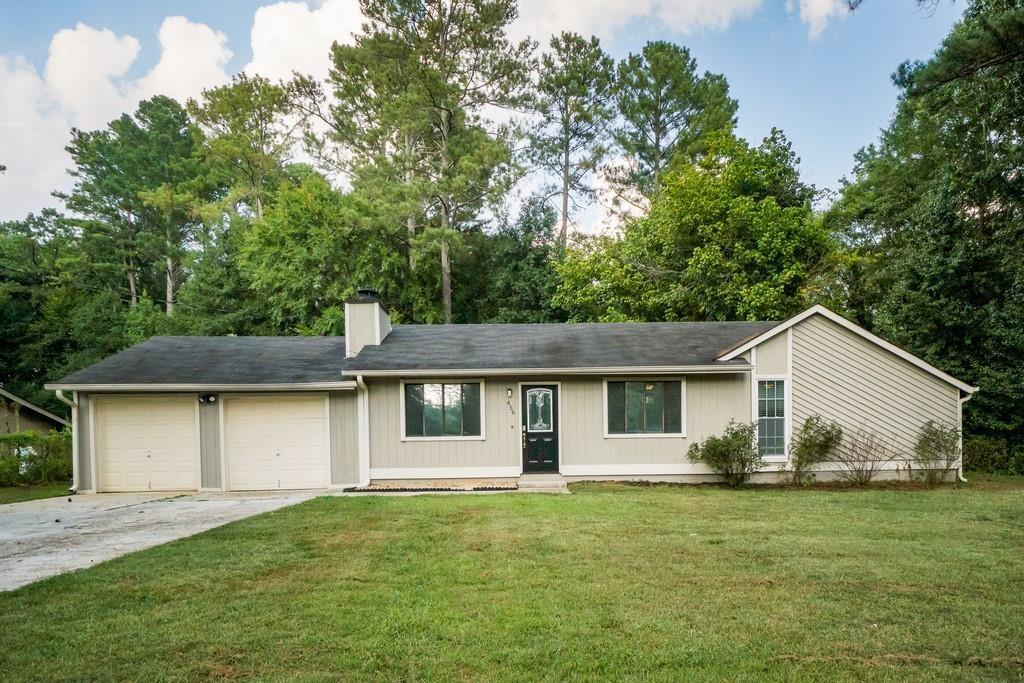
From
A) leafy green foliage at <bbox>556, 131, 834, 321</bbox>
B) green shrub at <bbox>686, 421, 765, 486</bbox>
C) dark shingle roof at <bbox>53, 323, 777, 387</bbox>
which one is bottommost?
green shrub at <bbox>686, 421, 765, 486</bbox>

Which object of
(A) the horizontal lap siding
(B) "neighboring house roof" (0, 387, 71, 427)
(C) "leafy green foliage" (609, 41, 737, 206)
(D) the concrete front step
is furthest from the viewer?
(C) "leafy green foliage" (609, 41, 737, 206)

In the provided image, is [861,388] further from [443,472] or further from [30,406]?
[30,406]

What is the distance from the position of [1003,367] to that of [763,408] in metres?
6.86

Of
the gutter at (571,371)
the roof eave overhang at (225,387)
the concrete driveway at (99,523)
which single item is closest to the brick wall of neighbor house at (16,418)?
the roof eave overhang at (225,387)

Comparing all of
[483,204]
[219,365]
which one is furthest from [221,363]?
[483,204]

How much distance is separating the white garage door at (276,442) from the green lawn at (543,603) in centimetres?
424

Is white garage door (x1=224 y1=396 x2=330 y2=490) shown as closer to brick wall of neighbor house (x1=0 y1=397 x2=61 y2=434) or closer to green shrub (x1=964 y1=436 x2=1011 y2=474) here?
brick wall of neighbor house (x1=0 y1=397 x2=61 y2=434)

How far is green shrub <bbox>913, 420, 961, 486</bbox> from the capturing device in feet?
35.0

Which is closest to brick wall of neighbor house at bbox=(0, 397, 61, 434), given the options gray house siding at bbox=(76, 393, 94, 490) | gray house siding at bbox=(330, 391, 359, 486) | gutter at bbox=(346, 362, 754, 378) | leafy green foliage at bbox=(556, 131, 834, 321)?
gray house siding at bbox=(76, 393, 94, 490)

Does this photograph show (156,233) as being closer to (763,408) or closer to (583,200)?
(583,200)

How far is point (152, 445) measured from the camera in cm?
1104

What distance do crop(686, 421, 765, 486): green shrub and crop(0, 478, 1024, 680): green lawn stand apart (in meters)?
3.31

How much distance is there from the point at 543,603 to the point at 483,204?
2097 centimetres

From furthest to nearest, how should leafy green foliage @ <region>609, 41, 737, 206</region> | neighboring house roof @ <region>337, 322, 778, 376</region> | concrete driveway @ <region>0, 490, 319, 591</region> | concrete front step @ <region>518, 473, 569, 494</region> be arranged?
leafy green foliage @ <region>609, 41, 737, 206</region> < neighboring house roof @ <region>337, 322, 778, 376</region> < concrete front step @ <region>518, 473, 569, 494</region> < concrete driveway @ <region>0, 490, 319, 591</region>
